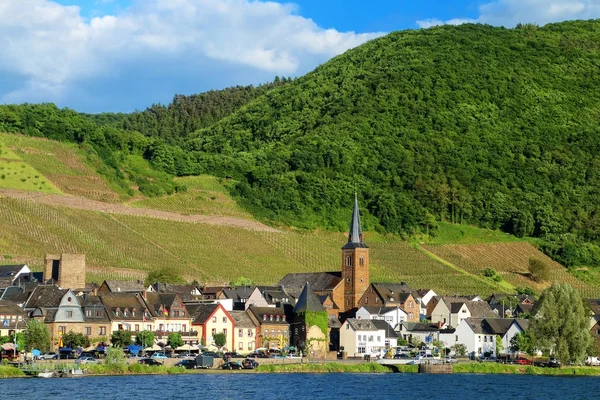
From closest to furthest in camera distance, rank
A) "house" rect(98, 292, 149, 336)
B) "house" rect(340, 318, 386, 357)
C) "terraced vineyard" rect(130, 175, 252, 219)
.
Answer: "house" rect(98, 292, 149, 336) < "house" rect(340, 318, 386, 357) < "terraced vineyard" rect(130, 175, 252, 219)

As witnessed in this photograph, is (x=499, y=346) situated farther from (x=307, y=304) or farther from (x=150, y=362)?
(x=150, y=362)

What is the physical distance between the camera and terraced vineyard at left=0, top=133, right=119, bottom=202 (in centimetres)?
14600

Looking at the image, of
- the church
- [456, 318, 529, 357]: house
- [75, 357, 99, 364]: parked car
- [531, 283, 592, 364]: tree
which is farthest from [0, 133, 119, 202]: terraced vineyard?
[531, 283, 592, 364]: tree

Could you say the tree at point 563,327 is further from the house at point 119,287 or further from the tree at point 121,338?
the house at point 119,287

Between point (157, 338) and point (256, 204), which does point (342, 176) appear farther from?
point (157, 338)

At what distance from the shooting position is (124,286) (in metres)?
103

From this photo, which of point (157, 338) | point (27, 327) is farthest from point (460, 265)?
point (27, 327)

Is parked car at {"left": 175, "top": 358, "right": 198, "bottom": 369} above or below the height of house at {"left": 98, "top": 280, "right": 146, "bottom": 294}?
below

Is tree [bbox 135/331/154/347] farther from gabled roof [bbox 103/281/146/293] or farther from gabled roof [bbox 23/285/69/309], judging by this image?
gabled roof [bbox 103/281/146/293]

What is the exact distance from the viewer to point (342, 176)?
185m

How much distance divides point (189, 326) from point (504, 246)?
79877 mm

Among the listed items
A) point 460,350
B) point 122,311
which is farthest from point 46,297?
point 460,350

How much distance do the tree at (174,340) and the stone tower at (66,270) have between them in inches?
554

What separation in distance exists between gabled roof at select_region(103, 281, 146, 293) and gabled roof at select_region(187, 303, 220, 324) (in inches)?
276
